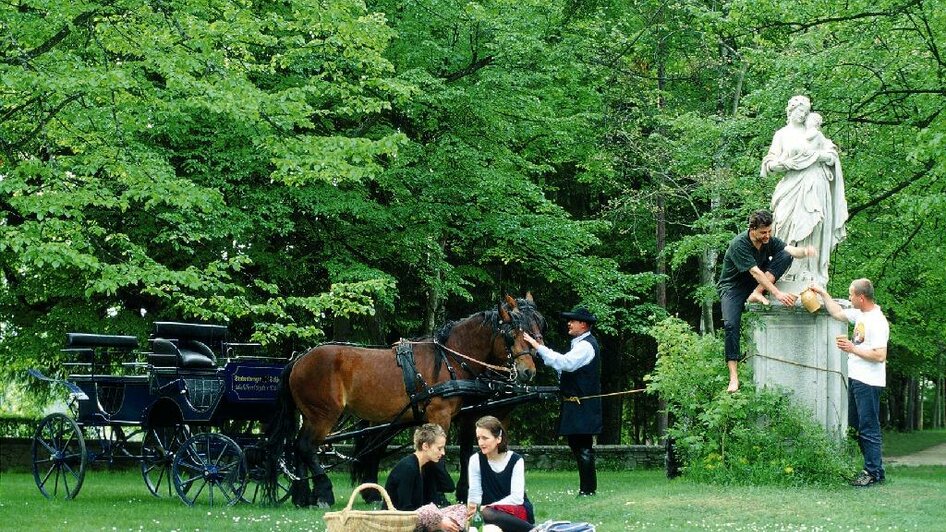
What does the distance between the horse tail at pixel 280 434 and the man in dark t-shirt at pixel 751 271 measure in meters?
4.89

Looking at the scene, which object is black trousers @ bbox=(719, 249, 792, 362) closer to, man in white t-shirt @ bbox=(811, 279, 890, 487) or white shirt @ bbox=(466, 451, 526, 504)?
man in white t-shirt @ bbox=(811, 279, 890, 487)

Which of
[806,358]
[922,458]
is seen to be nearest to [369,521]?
[806,358]

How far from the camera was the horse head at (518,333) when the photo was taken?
13.3m

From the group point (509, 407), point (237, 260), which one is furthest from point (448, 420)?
point (237, 260)

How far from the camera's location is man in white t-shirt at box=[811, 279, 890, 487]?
43.2 ft

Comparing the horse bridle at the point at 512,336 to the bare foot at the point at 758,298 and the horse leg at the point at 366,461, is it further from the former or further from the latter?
the bare foot at the point at 758,298

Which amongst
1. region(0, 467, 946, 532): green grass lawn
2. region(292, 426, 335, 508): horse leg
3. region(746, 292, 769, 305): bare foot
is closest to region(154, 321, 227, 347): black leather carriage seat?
region(0, 467, 946, 532): green grass lawn

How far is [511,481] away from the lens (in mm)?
9234

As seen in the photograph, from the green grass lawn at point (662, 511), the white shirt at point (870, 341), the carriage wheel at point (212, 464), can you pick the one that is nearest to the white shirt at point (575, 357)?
the green grass lawn at point (662, 511)

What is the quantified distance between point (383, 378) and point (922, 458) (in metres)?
17.4

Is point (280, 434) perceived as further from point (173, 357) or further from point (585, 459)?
point (585, 459)

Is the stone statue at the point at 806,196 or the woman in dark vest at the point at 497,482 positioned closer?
the woman in dark vest at the point at 497,482

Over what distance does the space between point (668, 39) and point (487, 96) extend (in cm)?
703

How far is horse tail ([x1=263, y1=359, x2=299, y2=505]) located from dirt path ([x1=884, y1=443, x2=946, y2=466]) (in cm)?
1418
